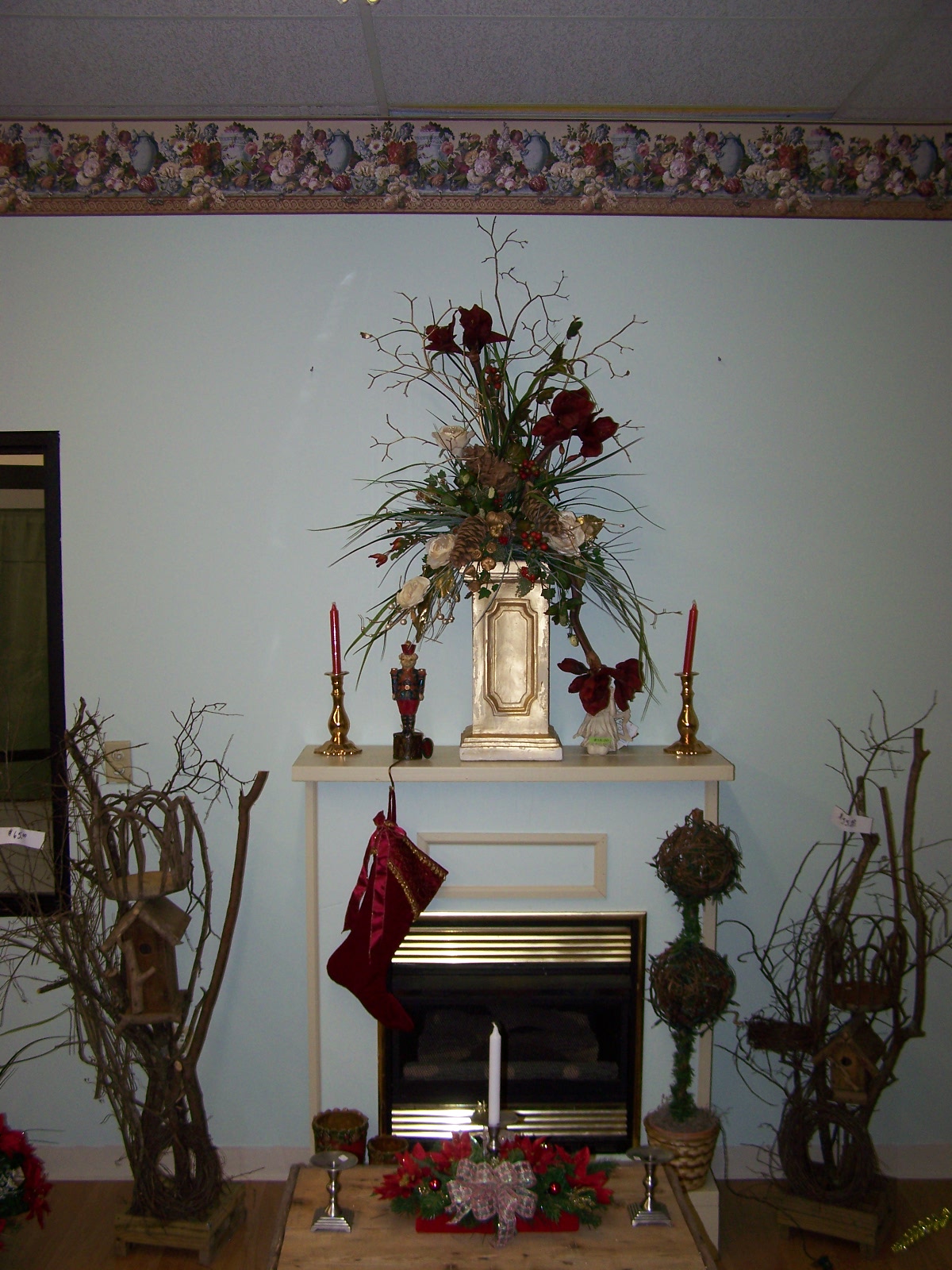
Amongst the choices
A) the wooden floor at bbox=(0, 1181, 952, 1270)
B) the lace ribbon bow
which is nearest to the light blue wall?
the wooden floor at bbox=(0, 1181, 952, 1270)

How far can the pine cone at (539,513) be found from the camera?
230 cm

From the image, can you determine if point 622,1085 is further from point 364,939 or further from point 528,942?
point 364,939

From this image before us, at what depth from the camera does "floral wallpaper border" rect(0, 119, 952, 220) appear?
2.62 m

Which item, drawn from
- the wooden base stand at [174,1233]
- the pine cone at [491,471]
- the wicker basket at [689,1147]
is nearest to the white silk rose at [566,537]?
the pine cone at [491,471]

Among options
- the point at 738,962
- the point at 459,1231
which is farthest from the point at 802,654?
the point at 459,1231

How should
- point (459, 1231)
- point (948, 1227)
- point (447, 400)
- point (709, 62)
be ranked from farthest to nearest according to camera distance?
point (447, 400)
point (948, 1227)
point (709, 62)
point (459, 1231)

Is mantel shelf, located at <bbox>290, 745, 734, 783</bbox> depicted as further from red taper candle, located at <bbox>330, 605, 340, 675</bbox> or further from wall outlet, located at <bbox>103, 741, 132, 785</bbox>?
wall outlet, located at <bbox>103, 741, 132, 785</bbox>

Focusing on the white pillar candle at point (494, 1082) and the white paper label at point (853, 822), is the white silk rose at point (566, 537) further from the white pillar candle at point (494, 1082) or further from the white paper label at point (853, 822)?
the white pillar candle at point (494, 1082)

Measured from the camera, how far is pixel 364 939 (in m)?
2.40

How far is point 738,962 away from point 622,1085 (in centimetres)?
47

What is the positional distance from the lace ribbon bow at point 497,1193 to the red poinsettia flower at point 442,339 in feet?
5.81

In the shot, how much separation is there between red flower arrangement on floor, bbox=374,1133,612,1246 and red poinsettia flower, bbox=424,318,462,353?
174 cm

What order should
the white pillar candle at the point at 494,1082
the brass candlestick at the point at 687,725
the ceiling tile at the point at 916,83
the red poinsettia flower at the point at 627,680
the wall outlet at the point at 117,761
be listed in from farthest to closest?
1. the wall outlet at the point at 117,761
2. the brass candlestick at the point at 687,725
3. the red poinsettia flower at the point at 627,680
4. the ceiling tile at the point at 916,83
5. the white pillar candle at the point at 494,1082

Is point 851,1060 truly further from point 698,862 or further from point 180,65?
point 180,65
